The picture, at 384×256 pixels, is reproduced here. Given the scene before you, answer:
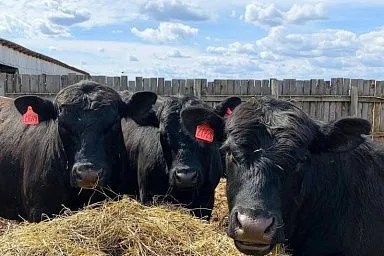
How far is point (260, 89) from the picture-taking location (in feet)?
42.1

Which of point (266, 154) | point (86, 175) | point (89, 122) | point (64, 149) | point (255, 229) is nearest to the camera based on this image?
point (255, 229)

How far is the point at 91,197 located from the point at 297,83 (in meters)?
8.25

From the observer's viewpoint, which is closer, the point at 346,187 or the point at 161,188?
the point at 346,187

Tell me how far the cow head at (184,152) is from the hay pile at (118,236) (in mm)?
1192

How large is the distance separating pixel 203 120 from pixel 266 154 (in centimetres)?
96

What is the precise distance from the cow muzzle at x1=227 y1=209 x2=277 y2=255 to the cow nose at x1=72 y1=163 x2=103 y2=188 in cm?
213

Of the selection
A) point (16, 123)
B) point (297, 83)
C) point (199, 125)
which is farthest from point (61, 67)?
point (199, 125)

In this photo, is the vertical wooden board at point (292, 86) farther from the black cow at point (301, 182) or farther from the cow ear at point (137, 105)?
the black cow at point (301, 182)

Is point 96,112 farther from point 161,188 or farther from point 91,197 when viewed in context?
point 161,188

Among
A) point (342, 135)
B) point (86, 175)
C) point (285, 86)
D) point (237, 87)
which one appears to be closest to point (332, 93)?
point (285, 86)

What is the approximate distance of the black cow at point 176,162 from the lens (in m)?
6.18

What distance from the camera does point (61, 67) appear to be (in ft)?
126

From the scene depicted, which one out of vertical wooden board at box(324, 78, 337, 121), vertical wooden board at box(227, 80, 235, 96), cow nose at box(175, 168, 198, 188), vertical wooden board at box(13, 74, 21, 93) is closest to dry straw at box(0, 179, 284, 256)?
cow nose at box(175, 168, 198, 188)

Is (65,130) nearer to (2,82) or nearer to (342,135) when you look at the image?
(342,135)
